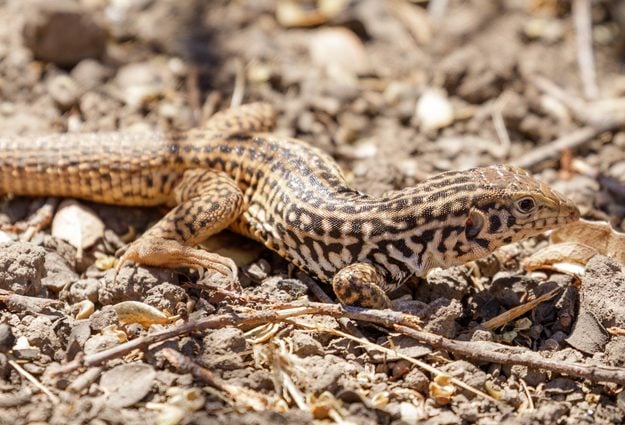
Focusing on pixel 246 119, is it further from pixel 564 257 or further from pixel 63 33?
pixel 564 257

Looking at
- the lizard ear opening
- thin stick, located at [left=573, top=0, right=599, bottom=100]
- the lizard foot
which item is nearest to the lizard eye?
the lizard ear opening

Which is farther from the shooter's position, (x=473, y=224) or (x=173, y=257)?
(x=173, y=257)

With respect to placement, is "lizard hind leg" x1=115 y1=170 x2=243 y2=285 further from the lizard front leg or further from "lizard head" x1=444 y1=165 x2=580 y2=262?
"lizard head" x1=444 y1=165 x2=580 y2=262

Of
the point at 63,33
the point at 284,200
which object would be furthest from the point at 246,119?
the point at 63,33

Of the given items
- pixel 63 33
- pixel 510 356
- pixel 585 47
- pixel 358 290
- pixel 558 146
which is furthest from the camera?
pixel 585 47

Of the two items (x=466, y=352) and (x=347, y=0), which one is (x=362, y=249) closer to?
(x=466, y=352)

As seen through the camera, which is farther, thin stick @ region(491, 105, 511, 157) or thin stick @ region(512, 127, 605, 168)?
thin stick @ region(491, 105, 511, 157)

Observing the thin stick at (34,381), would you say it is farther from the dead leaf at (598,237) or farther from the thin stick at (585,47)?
the thin stick at (585,47)

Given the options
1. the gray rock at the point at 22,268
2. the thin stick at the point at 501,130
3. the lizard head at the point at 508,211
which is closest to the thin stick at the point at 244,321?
the lizard head at the point at 508,211
